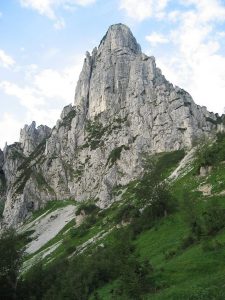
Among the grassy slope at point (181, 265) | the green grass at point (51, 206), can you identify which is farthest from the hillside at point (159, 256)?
the green grass at point (51, 206)

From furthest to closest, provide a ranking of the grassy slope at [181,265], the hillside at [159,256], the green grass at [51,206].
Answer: the green grass at [51,206] → the hillside at [159,256] → the grassy slope at [181,265]

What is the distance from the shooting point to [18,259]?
188 ft

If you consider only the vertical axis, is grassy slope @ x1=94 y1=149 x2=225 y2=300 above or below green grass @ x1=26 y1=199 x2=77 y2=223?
below

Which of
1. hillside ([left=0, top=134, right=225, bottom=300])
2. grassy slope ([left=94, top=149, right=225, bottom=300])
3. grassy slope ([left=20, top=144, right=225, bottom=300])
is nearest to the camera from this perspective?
grassy slope ([left=94, top=149, right=225, bottom=300])

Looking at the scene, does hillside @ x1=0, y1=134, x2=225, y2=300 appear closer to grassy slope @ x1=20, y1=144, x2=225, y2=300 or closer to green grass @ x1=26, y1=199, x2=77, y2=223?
grassy slope @ x1=20, y1=144, x2=225, y2=300

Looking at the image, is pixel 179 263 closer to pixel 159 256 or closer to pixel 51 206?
pixel 159 256

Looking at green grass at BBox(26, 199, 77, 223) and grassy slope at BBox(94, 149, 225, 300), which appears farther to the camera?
green grass at BBox(26, 199, 77, 223)

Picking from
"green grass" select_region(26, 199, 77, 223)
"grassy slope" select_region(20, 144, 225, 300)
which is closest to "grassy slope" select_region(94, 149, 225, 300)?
"grassy slope" select_region(20, 144, 225, 300)

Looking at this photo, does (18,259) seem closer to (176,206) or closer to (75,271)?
(75,271)

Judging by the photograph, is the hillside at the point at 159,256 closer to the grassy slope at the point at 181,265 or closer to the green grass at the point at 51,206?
the grassy slope at the point at 181,265

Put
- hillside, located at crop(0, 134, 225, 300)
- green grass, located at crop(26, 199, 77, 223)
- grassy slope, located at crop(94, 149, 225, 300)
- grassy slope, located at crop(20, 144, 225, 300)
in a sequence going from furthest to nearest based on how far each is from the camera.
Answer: green grass, located at crop(26, 199, 77, 223)
hillside, located at crop(0, 134, 225, 300)
grassy slope, located at crop(20, 144, 225, 300)
grassy slope, located at crop(94, 149, 225, 300)

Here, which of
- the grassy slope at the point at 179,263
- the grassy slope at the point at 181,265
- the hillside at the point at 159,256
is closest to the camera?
the grassy slope at the point at 181,265

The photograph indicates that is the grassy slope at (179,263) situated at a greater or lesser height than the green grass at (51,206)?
lesser

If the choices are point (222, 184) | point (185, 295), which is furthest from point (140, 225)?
point (185, 295)
